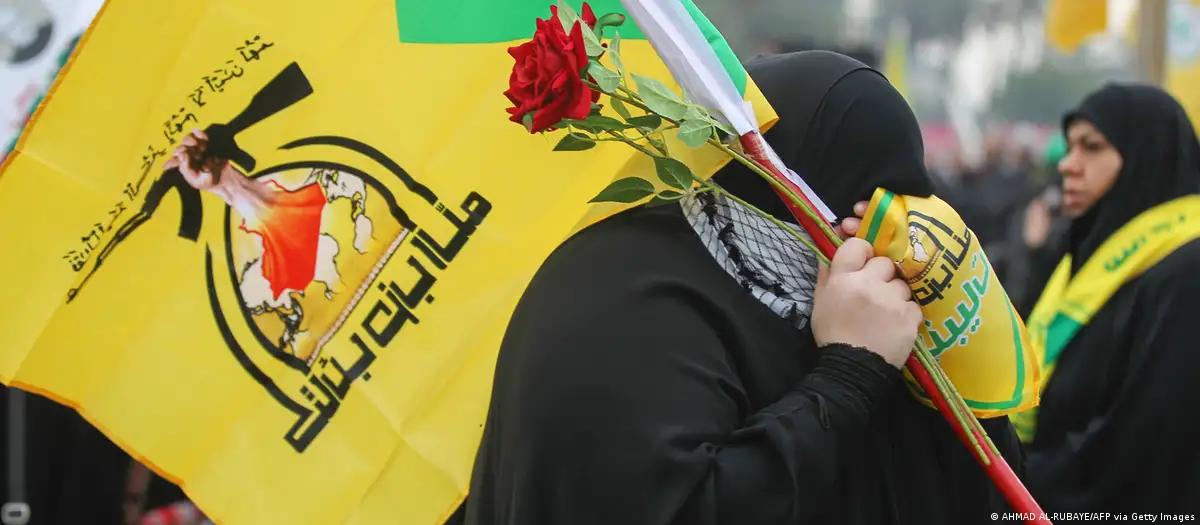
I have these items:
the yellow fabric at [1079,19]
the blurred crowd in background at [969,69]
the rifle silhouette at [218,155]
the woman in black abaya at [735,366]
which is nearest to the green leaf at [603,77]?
the woman in black abaya at [735,366]

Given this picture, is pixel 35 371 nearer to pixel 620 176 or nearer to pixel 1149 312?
pixel 620 176

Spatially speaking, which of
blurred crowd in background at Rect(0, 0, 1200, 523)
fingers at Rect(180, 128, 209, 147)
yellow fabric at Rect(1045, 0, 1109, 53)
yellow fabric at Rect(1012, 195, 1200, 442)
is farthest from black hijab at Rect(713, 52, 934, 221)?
yellow fabric at Rect(1045, 0, 1109, 53)

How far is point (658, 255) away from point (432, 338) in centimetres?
50

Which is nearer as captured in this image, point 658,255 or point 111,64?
point 658,255

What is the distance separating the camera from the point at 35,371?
2121mm

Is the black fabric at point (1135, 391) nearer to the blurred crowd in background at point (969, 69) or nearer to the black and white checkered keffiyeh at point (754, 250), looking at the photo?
the blurred crowd in background at point (969, 69)

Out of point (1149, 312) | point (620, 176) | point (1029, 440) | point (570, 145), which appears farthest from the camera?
point (1029, 440)

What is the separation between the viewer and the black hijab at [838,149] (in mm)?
1792

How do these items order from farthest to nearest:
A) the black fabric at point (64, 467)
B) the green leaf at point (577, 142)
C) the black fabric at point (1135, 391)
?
the black fabric at point (64, 467), the black fabric at point (1135, 391), the green leaf at point (577, 142)

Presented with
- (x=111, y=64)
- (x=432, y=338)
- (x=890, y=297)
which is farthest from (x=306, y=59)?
(x=890, y=297)

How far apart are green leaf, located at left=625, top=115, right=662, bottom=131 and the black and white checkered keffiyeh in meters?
0.17

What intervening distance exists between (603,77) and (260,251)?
804mm

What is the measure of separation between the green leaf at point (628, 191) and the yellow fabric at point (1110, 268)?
2.01m

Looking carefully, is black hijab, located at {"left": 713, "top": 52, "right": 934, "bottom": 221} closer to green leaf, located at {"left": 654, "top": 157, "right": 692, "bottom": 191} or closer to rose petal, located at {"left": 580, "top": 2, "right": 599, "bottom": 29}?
green leaf, located at {"left": 654, "top": 157, "right": 692, "bottom": 191}
